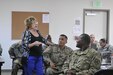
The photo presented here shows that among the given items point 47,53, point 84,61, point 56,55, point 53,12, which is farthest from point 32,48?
point 53,12

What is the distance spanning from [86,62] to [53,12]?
5.39m

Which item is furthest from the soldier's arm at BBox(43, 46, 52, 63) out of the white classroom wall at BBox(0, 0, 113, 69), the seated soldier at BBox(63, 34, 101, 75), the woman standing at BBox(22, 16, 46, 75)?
the white classroom wall at BBox(0, 0, 113, 69)

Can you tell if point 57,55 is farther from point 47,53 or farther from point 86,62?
point 86,62

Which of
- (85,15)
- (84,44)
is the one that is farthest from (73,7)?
(84,44)

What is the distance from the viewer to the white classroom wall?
941 centimetres

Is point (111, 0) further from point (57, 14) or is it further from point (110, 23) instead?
point (57, 14)

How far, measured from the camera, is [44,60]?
5.80m

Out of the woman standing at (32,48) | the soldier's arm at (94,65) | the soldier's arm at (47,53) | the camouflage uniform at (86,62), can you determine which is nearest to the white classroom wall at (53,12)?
the soldier's arm at (47,53)

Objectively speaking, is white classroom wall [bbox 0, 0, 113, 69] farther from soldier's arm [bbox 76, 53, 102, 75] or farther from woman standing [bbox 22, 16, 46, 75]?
soldier's arm [bbox 76, 53, 102, 75]

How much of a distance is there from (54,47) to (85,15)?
14.3ft

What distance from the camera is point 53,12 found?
9.68 meters

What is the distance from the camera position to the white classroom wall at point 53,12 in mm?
9406

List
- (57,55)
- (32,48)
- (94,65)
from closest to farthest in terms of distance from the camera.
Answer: (94,65)
(32,48)
(57,55)

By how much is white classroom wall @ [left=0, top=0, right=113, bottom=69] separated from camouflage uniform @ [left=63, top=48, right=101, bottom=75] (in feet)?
16.7
